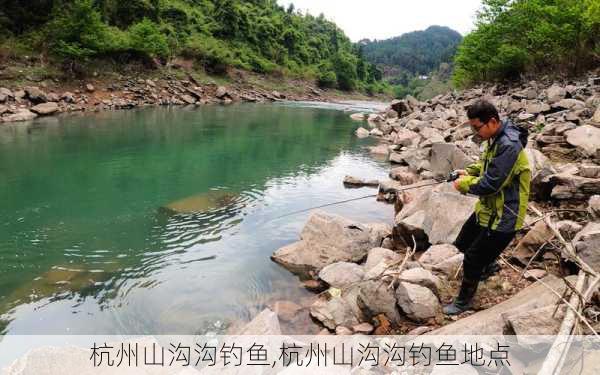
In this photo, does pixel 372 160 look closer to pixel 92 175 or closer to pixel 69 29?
pixel 92 175

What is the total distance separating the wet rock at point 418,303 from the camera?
4.66 meters

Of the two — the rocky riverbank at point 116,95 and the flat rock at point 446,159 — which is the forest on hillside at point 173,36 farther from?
the flat rock at point 446,159

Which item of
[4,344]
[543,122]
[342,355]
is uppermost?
[543,122]

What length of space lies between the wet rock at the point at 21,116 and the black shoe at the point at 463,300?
25.1 m

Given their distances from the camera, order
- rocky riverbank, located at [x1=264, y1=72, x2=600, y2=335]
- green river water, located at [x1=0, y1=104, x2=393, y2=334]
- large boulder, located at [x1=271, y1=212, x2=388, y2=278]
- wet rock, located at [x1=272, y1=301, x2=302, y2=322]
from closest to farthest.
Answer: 1. rocky riverbank, located at [x1=264, y1=72, x2=600, y2=335]
2. wet rock, located at [x1=272, y1=301, x2=302, y2=322]
3. green river water, located at [x1=0, y1=104, x2=393, y2=334]
4. large boulder, located at [x1=271, y1=212, x2=388, y2=278]

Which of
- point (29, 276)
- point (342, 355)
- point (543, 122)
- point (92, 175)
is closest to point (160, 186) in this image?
point (92, 175)

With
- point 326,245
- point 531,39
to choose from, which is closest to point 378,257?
point 326,245

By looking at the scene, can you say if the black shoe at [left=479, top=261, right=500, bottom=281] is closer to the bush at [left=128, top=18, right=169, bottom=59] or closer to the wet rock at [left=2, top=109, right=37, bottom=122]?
the wet rock at [left=2, top=109, right=37, bottom=122]

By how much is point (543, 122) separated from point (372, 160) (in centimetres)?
619

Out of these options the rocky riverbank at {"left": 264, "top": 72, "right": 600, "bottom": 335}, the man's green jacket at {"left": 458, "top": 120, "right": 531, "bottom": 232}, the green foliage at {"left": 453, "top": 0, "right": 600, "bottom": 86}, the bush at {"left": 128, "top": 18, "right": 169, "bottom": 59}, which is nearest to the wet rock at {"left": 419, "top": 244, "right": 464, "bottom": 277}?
the rocky riverbank at {"left": 264, "top": 72, "right": 600, "bottom": 335}

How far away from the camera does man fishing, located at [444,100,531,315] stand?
391 centimetres

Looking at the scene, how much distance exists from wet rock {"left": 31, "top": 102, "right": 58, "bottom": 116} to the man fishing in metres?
27.4

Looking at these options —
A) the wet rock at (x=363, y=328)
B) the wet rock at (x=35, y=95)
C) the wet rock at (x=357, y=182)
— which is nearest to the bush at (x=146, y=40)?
the wet rock at (x=35, y=95)

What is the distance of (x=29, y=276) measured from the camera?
6.64 m
